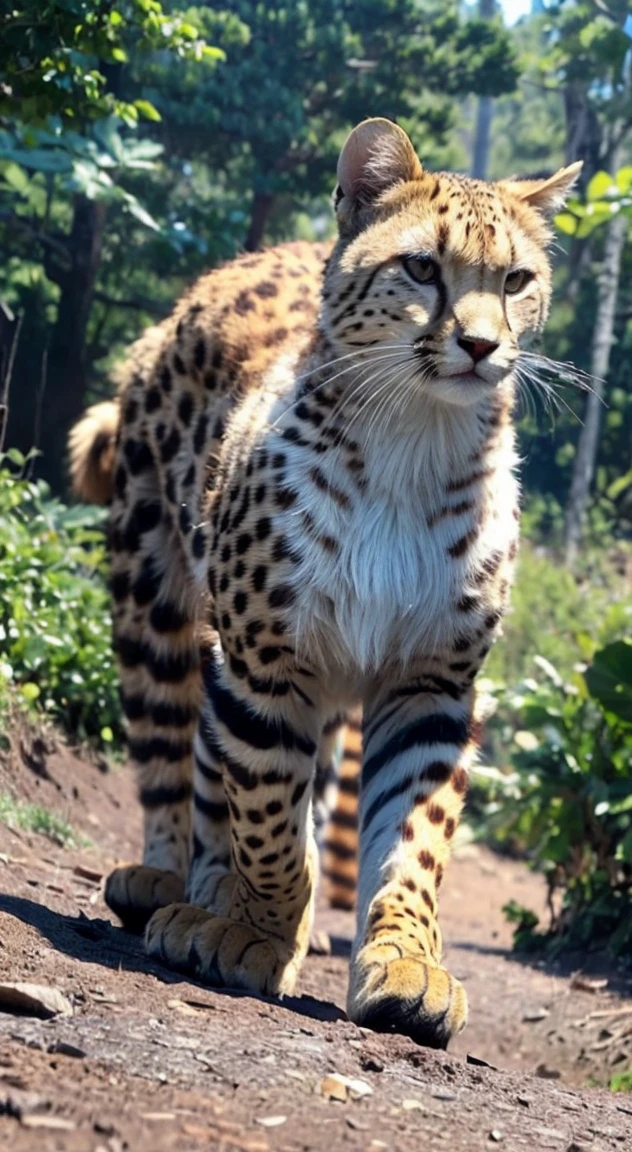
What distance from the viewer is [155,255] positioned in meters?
10.5

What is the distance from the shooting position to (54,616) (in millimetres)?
7238

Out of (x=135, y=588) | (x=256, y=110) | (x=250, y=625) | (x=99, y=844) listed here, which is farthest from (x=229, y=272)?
(x=256, y=110)

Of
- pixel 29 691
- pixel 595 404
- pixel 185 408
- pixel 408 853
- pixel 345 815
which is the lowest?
pixel 345 815

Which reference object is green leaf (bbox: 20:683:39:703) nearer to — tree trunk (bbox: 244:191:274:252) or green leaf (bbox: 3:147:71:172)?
green leaf (bbox: 3:147:71:172)

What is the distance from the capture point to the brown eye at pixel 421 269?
421 centimetres

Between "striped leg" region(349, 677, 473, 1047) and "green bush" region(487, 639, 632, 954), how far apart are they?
216 centimetres

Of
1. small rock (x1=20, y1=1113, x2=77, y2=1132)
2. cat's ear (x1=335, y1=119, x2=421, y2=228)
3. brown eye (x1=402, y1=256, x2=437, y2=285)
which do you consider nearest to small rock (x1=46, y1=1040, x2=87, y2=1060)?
small rock (x1=20, y1=1113, x2=77, y2=1132)

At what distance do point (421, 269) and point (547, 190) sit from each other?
0.69 m

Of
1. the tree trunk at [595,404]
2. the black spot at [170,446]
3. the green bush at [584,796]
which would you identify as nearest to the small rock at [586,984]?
the green bush at [584,796]

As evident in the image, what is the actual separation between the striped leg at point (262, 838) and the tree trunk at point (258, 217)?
7.81 meters

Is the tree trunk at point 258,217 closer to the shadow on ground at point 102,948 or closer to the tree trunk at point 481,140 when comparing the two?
the shadow on ground at point 102,948

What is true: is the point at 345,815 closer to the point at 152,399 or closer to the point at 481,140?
the point at 152,399

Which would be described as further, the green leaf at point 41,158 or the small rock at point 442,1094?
the green leaf at point 41,158

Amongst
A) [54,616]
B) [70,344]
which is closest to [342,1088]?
[54,616]
